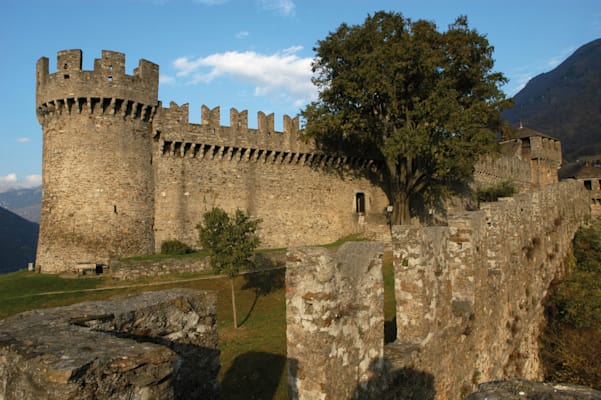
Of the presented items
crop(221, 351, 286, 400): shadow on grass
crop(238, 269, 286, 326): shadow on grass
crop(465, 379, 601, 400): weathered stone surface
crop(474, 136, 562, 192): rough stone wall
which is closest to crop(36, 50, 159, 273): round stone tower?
crop(238, 269, 286, 326): shadow on grass

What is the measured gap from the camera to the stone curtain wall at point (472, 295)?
21.8 feet

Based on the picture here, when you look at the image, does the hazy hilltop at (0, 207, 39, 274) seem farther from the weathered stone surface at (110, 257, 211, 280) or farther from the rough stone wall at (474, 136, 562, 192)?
the rough stone wall at (474, 136, 562, 192)

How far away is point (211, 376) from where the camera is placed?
443cm

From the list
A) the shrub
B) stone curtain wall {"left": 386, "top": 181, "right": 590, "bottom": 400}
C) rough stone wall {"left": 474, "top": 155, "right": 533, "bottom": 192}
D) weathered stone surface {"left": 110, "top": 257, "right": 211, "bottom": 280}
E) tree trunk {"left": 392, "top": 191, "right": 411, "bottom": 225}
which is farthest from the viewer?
rough stone wall {"left": 474, "top": 155, "right": 533, "bottom": 192}

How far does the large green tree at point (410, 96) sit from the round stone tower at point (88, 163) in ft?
33.4

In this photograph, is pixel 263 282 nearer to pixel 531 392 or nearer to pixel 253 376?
pixel 253 376

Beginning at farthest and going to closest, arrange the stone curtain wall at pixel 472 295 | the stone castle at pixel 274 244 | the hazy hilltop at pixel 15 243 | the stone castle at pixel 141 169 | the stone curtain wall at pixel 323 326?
the hazy hilltop at pixel 15 243 → the stone castle at pixel 141 169 → the stone curtain wall at pixel 472 295 → the stone curtain wall at pixel 323 326 → the stone castle at pixel 274 244

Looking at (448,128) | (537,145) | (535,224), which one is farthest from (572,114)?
(535,224)

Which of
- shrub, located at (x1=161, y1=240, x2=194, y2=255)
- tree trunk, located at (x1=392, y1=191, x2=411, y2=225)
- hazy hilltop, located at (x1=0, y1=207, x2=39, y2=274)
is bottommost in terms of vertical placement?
hazy hilltop, located at (x1=0, y1=207, x2=39, y2=274)

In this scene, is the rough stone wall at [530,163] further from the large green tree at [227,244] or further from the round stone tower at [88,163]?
the round stone tower at [88,163]

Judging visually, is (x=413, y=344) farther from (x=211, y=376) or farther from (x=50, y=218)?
(x=50, y=218)

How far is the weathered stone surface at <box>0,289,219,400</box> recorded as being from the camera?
8.16 ft

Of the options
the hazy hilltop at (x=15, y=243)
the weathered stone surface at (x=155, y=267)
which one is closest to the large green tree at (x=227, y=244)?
the weathered stone surface at (x=155, y=267)

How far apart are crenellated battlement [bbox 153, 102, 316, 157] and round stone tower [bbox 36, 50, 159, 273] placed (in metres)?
1.95
